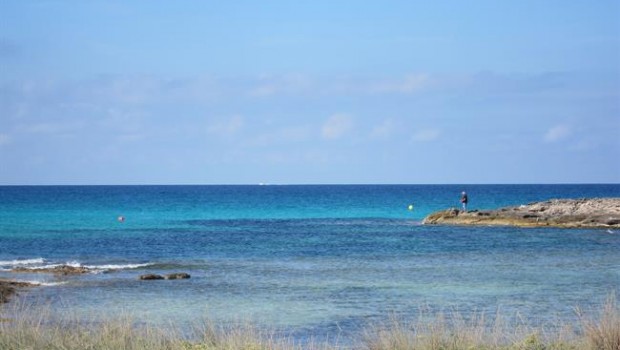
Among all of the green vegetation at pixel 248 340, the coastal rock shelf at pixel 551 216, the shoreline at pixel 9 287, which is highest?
the coastal rock shelf at pixel 551 216

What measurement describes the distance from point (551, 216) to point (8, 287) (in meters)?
44.2

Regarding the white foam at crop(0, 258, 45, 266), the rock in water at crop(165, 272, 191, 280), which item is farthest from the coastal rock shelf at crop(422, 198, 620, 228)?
the white foam at crop(0, 258, 45, 266)

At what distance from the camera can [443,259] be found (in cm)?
3953

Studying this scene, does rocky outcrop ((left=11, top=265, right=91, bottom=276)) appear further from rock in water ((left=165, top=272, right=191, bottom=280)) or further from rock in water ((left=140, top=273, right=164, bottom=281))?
rock in water ((left=165, top=272, right=191, bottom=280))

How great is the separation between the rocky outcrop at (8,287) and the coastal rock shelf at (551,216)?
41.0m

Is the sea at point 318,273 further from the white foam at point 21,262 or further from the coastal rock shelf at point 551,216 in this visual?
the coastal rock shelf at point 551,216

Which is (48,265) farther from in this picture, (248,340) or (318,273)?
(248,340)

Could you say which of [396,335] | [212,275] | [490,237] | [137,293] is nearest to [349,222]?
[490,237]

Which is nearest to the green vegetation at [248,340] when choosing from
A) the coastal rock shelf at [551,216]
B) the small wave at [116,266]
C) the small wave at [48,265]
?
the small wave at [48,265]

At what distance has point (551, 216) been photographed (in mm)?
63000

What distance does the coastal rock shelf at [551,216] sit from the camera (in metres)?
61.0

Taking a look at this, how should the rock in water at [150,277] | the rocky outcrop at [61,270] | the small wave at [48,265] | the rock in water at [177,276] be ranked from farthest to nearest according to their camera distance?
the small wave at [48,265]
the rocky outcrop at [61,270]
the rock in water at [177,276]
the rock in water at [150,277]

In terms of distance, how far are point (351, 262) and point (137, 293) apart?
13.0 meters

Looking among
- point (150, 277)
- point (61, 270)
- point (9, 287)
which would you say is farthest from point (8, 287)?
point (61, 270)
